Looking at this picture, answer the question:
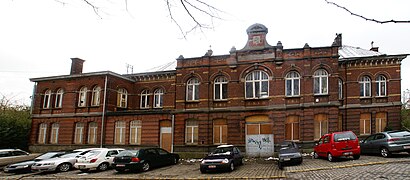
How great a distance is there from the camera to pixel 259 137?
24.8 m

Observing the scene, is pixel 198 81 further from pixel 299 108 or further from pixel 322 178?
pixel 322 178

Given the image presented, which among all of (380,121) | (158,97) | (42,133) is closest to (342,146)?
(380,121)

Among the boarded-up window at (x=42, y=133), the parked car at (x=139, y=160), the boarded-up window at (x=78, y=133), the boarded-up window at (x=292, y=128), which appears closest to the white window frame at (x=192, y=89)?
the boarded-up window at (x=292, y=128)

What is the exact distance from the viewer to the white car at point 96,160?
61.9ft

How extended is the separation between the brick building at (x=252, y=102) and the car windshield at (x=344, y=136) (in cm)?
654

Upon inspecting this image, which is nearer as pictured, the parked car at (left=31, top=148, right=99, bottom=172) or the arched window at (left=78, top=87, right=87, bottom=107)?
the parked car at (left=31, top=148, right=99, bottom=172)

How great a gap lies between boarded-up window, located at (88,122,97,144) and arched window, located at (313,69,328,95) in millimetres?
20470

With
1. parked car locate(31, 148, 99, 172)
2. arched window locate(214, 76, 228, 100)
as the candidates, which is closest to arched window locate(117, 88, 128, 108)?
arched window locate(214, 76, 228, 100)

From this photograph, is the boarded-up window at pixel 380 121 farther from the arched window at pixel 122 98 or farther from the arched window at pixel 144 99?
the arched window at pixel 122 98

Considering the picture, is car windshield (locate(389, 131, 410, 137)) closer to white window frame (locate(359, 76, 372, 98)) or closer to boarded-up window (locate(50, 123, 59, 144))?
white window frame (locate(359, 76, 372, 98))

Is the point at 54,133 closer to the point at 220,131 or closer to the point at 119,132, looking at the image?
the point at 119,132

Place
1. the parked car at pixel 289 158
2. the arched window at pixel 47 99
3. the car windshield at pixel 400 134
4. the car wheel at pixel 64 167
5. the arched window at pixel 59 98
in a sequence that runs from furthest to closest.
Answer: the arched window at pixel 47 99
the arched window at pixel 59 98
the car wheel at pixel 64 167
the parked car at pixel 289 158
the car windshield at pixel 400 134

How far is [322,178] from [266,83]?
1405cm

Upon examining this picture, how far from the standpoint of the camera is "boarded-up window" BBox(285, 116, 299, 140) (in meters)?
24.7
